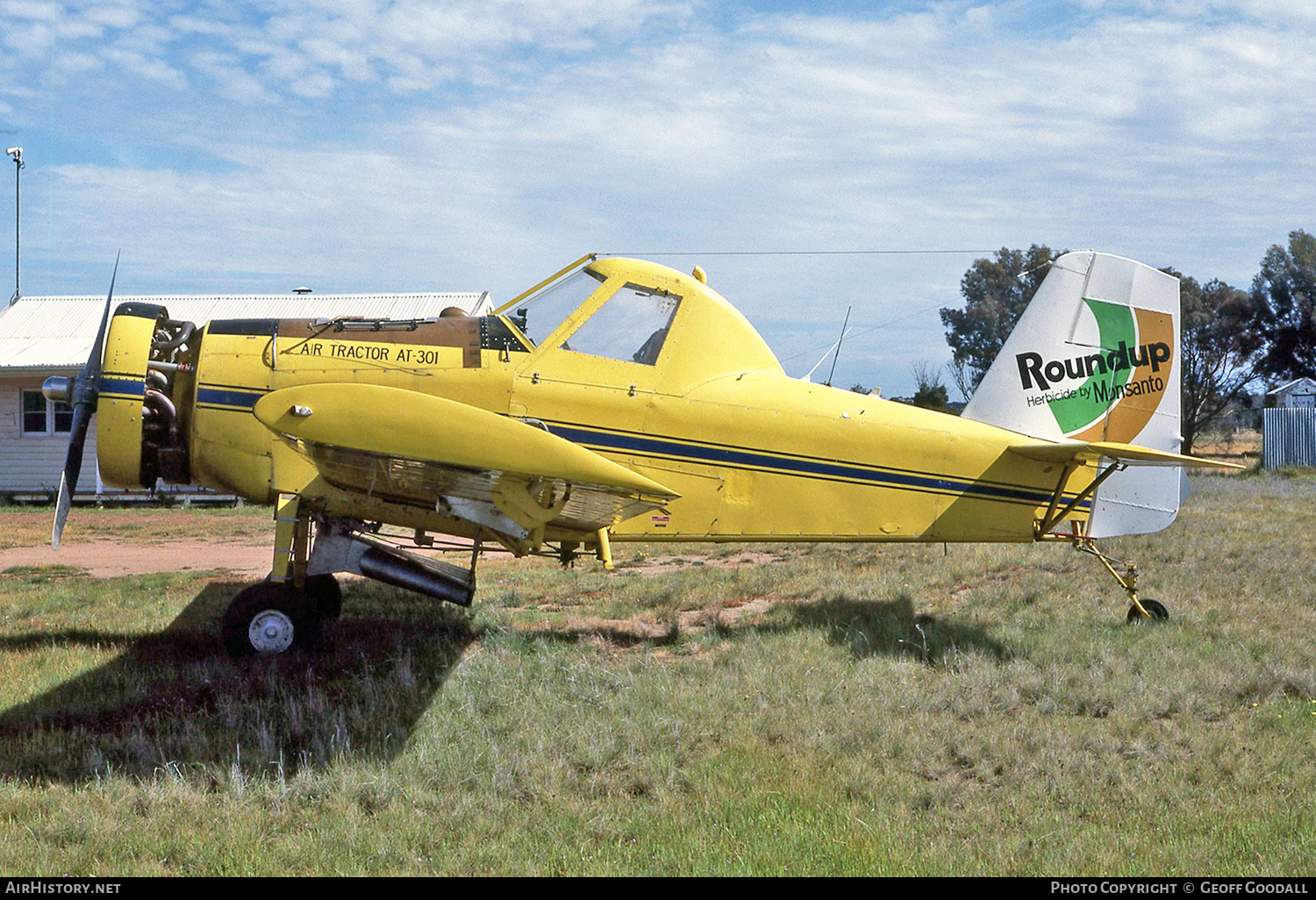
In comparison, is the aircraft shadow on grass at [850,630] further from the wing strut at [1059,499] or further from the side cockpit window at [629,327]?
the side cockpit window at [629,327]

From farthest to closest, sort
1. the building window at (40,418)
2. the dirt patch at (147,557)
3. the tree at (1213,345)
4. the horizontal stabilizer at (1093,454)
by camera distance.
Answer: the tree at (1213,345)
the building window at (40,418)
the dirt patch at (147,557)
the horizontal stabilizer at (1093,454)

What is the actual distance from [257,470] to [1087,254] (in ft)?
21.9

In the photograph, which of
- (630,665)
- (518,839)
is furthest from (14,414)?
(518,839)

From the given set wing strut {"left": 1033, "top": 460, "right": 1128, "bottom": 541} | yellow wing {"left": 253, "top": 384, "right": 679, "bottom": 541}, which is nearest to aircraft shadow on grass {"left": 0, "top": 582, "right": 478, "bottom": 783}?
yellow wing {"left": 253, "top": 384, "right": 679, "bottom": 541}

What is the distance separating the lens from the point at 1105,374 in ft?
26.5

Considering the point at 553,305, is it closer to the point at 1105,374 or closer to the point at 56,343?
the point at 1105,374

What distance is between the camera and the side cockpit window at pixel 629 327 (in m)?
6.91

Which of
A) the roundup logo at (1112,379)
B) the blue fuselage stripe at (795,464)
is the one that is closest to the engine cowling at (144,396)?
the blue fuselage stripe at (795,464)

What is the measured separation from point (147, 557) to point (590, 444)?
871cm

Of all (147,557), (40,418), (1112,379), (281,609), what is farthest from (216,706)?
(40,418)

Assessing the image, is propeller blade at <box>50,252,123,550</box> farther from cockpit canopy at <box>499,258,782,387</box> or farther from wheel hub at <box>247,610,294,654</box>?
cockpit canopy at <box>499,258,782,387</box>

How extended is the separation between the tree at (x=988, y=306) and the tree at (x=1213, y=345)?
646cm

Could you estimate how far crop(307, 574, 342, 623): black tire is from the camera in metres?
8.04

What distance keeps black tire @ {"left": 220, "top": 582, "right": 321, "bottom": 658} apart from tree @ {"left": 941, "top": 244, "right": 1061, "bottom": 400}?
130 ft
